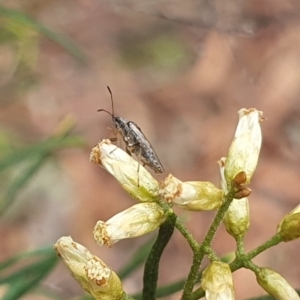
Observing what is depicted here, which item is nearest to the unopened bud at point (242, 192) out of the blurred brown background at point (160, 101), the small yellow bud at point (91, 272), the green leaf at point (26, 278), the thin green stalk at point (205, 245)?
the thin green stalk at point (205, 245)

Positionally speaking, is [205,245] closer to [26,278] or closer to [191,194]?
[191,194]

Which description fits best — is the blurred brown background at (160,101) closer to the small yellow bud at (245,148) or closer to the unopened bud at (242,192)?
the small yellow bud at (245,148)

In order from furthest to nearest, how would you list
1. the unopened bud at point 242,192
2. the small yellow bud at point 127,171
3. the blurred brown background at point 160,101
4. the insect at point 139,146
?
the blurred brown background at point 160,101, the insect at point 139,146, the small yellow bud at point 127,171, the unopened bud at point 242,192

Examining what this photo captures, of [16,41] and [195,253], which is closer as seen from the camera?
[195,253]

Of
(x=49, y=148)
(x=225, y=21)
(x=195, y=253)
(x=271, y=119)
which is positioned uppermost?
(x=225, y=21)

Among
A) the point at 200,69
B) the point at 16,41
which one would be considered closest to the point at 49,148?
the point at 16,41

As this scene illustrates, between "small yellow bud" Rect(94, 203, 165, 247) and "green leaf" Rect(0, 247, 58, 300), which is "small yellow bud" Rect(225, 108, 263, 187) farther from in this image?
"green leaf" Rect(0, 247, 58, 300)

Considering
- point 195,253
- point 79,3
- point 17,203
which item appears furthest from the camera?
point 79,3

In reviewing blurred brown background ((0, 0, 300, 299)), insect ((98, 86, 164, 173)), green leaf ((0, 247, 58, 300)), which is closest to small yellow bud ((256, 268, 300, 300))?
insect ((98, 86, 164, 173))

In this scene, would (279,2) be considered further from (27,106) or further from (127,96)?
(27,106)
